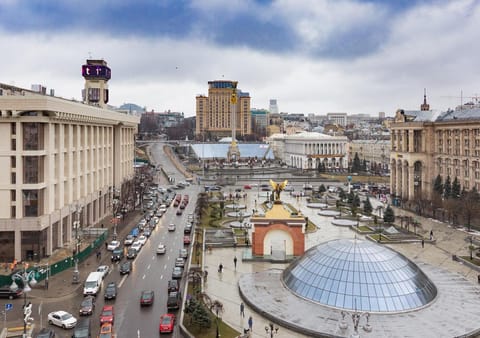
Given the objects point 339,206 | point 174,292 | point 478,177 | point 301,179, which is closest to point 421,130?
point 478,177

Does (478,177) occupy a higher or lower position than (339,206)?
higher

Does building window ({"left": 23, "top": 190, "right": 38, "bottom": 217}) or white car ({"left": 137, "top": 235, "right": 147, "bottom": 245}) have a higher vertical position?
building window ({"left": 23, "top": 190, "right": 38, "bottom": 217})

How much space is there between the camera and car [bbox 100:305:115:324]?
2281cm

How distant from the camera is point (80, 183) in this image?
1737 inches

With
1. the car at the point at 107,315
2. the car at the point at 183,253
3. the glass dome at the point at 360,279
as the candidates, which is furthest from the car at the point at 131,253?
the glass dome at the point at 360,279

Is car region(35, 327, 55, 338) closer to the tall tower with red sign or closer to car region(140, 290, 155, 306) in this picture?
car region(140, 290, 155, 306)

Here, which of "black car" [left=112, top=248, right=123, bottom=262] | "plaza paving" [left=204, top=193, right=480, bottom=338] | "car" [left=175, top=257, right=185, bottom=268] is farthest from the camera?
"black car" [left=112, top=248, right=123, bottom=262]

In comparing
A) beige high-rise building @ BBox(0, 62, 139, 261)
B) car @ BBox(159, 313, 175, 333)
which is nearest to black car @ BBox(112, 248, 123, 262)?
beige high-rise building @ BBox(0, 62, 139, 261)

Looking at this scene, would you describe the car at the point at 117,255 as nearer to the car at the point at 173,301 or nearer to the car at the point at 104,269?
the car at the point at 104,269

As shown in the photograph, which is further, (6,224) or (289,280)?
(6,224)

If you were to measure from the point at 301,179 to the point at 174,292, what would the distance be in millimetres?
70753

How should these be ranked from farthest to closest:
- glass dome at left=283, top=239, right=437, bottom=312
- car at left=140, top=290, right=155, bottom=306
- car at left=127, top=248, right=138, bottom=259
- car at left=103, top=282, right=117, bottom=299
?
car at left=127, top=248, right=138, bottom=259 → car at left=103, top=282, right=117, bottom=299 → car at left=140, top=290, right=155, bottom=306 → glass dome at left=283, top=239, right=437, bottom=312

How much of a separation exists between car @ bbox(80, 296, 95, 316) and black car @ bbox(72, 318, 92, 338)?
94.0 inches

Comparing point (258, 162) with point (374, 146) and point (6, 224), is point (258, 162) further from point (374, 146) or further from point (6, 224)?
point (6, 224)
